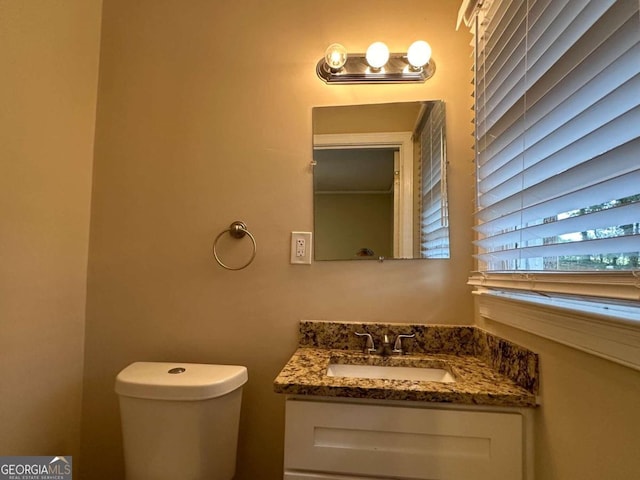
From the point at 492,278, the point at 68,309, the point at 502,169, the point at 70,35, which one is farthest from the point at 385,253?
the point at 70,35

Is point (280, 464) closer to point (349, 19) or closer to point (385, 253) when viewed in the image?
point (385, 253)

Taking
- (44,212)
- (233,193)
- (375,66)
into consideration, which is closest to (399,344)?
(233,193)

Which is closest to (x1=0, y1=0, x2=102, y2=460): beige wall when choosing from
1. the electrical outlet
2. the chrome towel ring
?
the chrome towel ring

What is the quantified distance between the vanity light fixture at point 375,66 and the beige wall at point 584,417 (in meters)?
0.99

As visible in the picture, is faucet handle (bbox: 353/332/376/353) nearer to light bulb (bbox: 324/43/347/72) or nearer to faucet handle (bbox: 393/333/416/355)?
faucet handle (bbox: 393/333/416/355)

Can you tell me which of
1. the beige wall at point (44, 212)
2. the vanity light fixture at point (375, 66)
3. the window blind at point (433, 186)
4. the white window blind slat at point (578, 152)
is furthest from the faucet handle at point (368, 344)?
the beige wall at point (44, 212)

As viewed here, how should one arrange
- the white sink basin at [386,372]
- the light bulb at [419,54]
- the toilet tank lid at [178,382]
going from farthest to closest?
1. the light bulb at [419,54]
2. the white sink basin at [386,372]
3. the toilet tank lid at [178,382]

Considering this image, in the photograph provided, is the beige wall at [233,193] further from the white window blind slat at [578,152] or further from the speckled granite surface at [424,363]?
the white window blind slat at [578,152]

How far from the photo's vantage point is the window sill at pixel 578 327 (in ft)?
1.65

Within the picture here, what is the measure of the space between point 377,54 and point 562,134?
30.0 inches

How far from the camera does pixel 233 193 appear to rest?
1.28m

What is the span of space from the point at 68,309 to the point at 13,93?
758 millimetres

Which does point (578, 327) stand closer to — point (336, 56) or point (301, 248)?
point (301, 248)

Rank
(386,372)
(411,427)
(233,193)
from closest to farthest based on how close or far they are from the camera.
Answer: (411,427), (386,372), (233,193)
